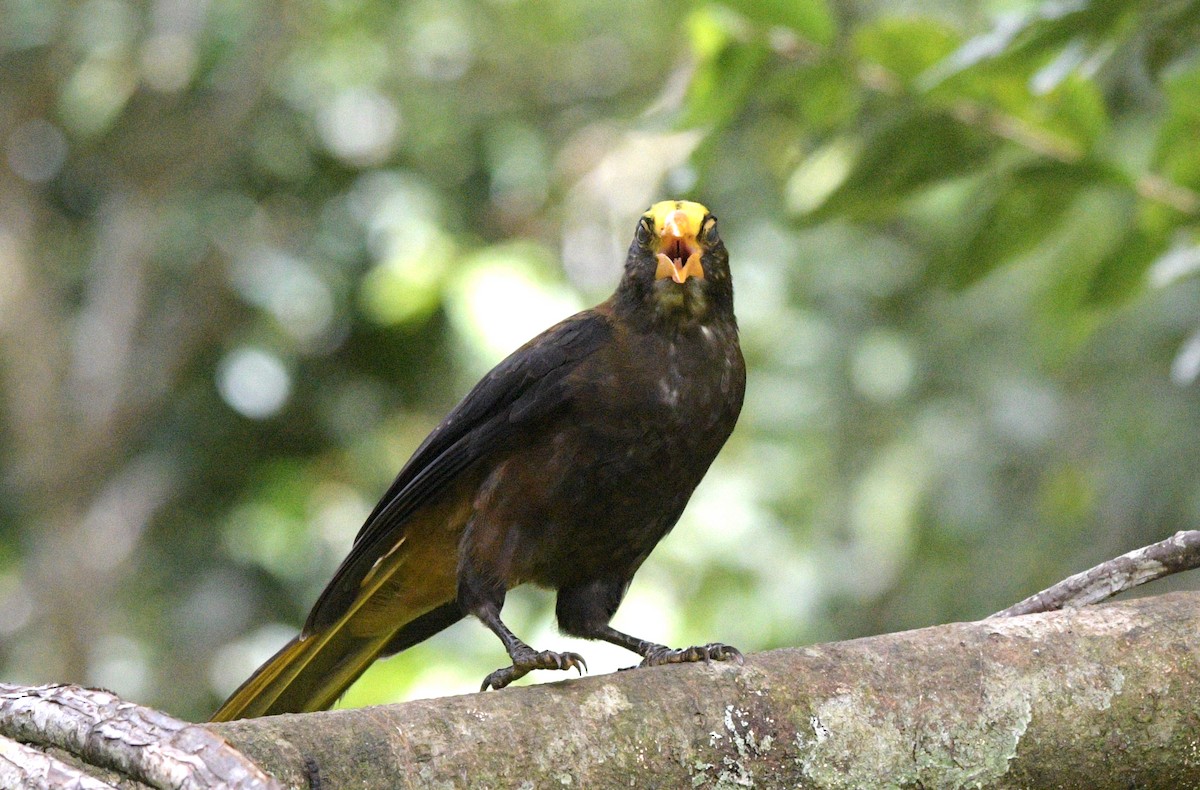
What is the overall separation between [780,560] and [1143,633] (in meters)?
2.86

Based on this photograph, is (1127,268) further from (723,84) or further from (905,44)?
(723,84)

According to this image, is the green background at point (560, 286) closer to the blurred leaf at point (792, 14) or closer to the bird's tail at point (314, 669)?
the blurred leaf at point (792, 14)

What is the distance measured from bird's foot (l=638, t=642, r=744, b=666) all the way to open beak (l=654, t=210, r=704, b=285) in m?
0.82

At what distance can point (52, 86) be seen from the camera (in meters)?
7.16

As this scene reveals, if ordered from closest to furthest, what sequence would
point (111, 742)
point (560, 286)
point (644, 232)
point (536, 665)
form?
point (111, 742) → point (536, 665) → point (644, 232) → point (560, 286)

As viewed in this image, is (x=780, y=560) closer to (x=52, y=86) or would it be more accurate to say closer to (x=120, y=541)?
(x=120, y=541)

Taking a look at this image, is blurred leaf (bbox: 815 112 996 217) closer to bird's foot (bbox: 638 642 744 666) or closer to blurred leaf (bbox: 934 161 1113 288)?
blurred leaf (bbox: 934 161 1113 288)

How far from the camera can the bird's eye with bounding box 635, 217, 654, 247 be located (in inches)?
131

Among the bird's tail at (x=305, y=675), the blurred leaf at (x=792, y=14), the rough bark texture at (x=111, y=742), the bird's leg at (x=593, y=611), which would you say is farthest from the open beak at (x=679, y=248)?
the rough bark texture at (x=111, y=742)

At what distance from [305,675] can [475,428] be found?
0.67 metres

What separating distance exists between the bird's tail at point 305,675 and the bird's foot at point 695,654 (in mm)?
708

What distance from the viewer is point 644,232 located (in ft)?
11.0

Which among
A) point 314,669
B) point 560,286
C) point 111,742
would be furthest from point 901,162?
point 560,286

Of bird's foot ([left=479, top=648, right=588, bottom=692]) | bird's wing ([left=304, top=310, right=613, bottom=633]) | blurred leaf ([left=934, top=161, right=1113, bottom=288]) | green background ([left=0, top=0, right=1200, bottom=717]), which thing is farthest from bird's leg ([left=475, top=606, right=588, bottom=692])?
blurred leaf ([left=934, top=161, right=1113, bottom=288])
